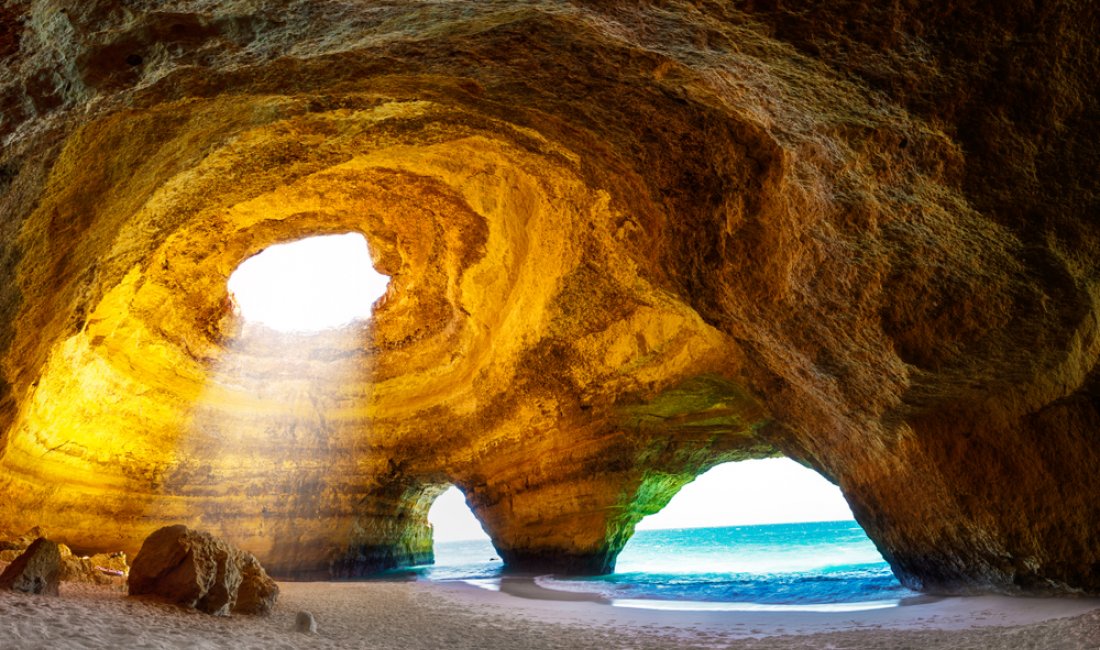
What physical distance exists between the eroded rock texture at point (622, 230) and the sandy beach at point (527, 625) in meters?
1.26

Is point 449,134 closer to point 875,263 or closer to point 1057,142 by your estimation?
point 875,263

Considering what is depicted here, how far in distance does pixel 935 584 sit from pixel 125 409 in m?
11.3

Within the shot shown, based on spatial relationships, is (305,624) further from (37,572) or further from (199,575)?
(37,572)

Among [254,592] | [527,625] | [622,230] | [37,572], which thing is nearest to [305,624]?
[254,592]

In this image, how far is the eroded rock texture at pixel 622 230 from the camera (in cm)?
351

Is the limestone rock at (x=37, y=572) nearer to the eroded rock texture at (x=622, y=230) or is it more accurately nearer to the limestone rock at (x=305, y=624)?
the eroded rock texture at (x=622, y=230)

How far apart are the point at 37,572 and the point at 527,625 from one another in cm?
348

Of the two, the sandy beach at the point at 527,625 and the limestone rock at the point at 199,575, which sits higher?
the limestone rock at the point at 199,575

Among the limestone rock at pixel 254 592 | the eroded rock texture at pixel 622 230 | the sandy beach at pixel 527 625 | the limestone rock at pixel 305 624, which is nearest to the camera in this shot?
the sandy beach at pixel 527 625

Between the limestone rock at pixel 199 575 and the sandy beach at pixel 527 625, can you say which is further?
the limestone rock at pixel 199 575

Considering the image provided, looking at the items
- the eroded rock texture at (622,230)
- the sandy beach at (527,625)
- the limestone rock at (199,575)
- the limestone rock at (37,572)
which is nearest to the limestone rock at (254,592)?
the limestone rock at (199,575)

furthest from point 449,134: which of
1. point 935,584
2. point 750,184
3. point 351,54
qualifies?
point 935,584

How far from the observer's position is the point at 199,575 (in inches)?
179

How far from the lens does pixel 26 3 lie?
2.76m
